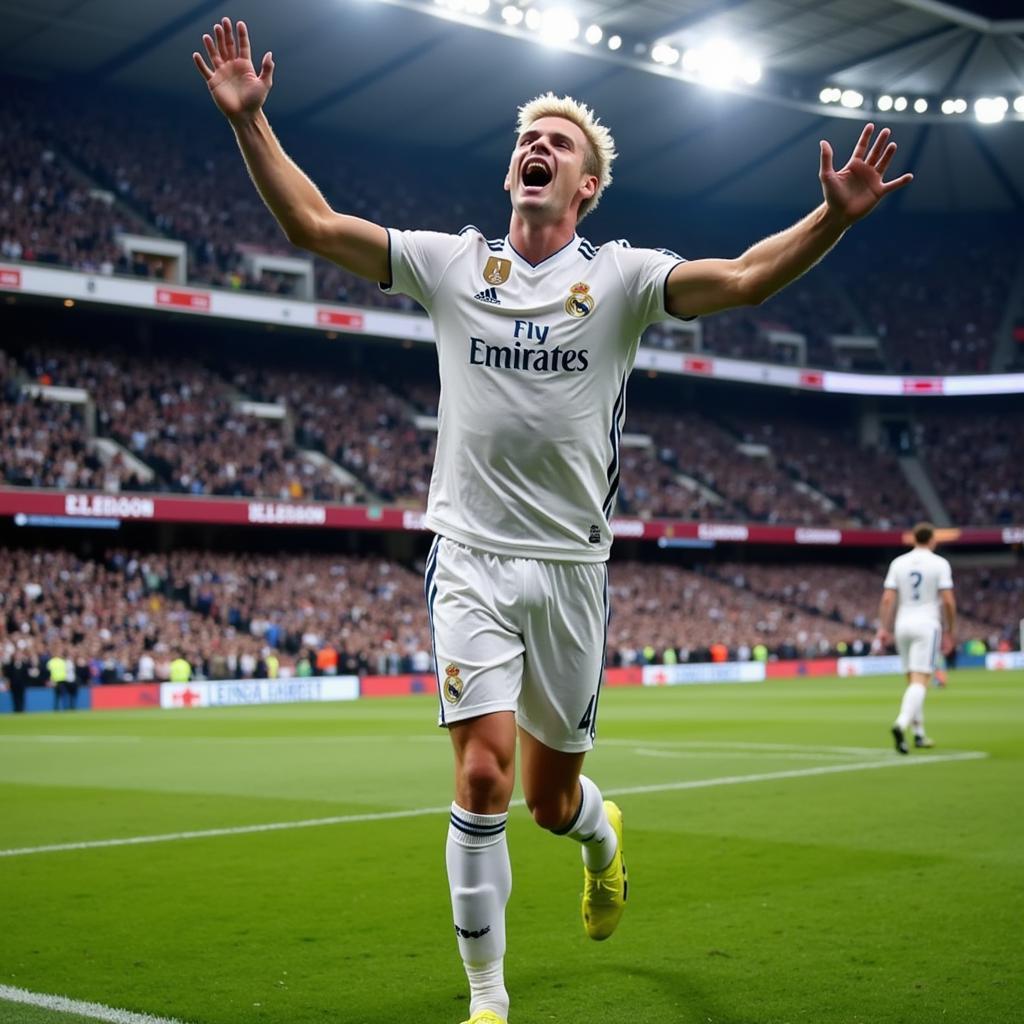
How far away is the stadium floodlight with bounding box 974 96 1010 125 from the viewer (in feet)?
182

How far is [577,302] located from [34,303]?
38849 millimetres

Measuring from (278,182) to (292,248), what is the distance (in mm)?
45884

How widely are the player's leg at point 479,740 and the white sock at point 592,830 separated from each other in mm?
752

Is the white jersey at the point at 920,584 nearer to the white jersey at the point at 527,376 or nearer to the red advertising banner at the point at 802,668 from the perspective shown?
the white jersey at the point at 527,376

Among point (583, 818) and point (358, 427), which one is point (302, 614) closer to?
point (358, 427)

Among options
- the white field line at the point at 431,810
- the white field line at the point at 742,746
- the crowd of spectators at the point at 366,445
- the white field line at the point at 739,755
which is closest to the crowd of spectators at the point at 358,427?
the crowd of spectators at the point at 366,445

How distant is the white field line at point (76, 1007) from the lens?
4.94 metres

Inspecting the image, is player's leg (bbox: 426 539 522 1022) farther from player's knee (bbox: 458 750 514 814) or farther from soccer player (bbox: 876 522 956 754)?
soccer player (bbox: 876 522 956 754)

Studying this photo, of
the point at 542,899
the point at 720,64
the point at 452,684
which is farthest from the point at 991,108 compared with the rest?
the point at 452,684

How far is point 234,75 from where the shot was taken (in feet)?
16.3

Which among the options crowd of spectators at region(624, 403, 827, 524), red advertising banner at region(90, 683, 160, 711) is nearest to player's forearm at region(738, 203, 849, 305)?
red advertising banner at region(90, 683, 160, 711)

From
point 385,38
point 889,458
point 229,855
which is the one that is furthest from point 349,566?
point 229,855

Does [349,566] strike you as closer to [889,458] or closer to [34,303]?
[34,303]

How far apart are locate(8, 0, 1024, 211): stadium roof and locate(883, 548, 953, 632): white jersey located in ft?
100
